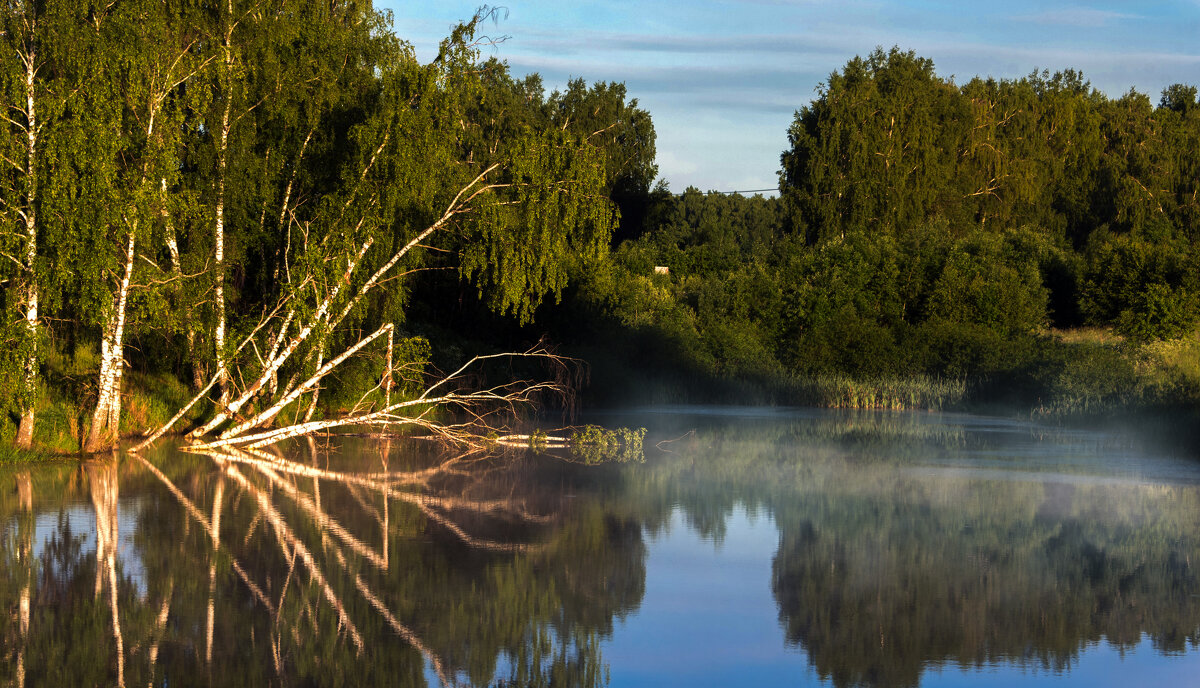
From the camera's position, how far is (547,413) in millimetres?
35438

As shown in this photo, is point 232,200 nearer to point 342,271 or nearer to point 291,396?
point 342,271

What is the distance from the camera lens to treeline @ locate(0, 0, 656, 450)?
778 inches

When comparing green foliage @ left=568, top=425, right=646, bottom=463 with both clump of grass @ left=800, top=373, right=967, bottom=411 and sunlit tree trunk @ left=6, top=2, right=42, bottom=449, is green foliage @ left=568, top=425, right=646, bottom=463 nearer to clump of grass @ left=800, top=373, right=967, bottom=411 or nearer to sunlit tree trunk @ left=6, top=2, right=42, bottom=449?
sunlit tree trunk @ left=6, top=2, right=42, bottom=449

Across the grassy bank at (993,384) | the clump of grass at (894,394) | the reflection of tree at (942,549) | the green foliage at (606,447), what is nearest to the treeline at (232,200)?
the green foliage at (606,447)

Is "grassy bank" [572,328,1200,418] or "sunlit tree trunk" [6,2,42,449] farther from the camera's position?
"grassy bank" [572,328,1200,418]

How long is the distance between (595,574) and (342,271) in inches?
526

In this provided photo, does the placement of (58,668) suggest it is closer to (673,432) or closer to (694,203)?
(673,432)

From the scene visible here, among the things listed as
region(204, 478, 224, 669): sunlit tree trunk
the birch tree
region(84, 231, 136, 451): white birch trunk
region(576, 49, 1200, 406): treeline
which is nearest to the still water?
region(204, 478, 224, 669): sunlit tree trunk

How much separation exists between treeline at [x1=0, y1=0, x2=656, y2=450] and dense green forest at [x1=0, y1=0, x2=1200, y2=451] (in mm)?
69

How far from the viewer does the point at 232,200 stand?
80.8ft

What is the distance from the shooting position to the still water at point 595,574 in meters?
8.67

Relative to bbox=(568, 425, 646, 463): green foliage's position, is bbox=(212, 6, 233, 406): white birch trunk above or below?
above

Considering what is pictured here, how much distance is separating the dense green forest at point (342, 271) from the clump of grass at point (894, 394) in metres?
0.09

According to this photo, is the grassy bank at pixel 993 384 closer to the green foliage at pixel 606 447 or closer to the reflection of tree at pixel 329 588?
the green foliage at pixel 606 447
